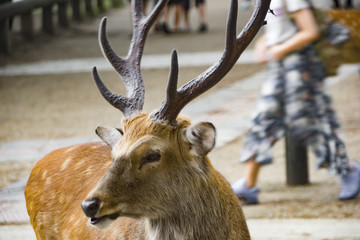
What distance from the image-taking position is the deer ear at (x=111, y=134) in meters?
3.55

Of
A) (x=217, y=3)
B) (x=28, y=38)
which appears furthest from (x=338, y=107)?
(x=217, y=3)

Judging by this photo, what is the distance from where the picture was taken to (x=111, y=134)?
356 cm

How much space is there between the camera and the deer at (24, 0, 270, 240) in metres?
3.20

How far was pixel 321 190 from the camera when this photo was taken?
599 cm

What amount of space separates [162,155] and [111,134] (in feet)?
1.27

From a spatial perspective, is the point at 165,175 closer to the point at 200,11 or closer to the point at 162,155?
the point at 162,155

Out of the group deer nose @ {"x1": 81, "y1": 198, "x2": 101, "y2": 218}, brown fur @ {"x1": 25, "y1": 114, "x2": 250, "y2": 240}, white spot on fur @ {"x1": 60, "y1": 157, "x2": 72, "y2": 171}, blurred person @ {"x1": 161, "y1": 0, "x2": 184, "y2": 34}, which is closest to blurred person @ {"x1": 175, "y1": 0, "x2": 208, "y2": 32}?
blurred person @ {"x1": 161, "y1": 0, "x2": 184, "y2": 34}

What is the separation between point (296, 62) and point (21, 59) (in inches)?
371

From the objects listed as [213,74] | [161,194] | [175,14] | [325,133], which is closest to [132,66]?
[213,74]

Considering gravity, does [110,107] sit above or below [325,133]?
below

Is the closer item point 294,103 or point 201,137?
point 201,137

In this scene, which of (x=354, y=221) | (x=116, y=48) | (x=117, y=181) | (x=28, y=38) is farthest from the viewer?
(x=28, y=38)

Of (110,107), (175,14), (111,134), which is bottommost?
(175,14)

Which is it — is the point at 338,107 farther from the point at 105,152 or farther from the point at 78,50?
the point at 78,50
